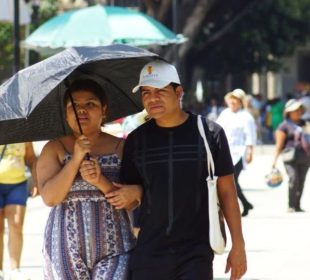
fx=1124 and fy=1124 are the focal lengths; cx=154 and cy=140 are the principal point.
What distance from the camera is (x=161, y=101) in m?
5.04

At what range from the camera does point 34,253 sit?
37.6 feet

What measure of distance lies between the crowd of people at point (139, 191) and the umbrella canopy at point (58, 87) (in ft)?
0.49

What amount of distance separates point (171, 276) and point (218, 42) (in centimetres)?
3468

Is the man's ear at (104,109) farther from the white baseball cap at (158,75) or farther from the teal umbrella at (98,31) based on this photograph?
the teal umbrella at (98,31)

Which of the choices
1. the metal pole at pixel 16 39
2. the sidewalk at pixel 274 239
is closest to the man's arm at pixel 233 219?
the sidewalk at pixel 274 239

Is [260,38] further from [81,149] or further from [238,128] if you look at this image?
[81,149]

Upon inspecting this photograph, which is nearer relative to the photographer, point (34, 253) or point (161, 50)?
point (34, 253)

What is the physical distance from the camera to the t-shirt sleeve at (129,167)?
5.07 m

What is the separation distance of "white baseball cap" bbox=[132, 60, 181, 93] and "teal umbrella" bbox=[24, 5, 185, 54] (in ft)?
40.9

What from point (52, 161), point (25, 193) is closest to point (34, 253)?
point (25, 193)

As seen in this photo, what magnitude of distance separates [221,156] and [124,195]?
0.47 metres

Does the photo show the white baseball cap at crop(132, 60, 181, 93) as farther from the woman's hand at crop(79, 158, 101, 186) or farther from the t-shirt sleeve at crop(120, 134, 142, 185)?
the woman's hand at crop(79, 158, 101, 186)

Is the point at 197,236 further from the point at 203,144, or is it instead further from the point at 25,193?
the point at 25,193

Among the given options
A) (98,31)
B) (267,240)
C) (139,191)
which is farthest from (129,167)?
(98,31)
